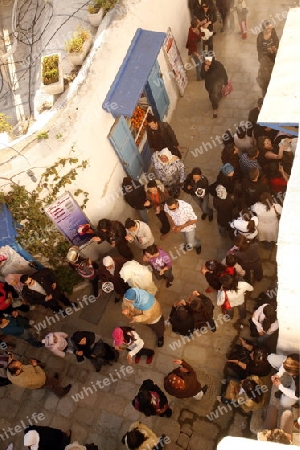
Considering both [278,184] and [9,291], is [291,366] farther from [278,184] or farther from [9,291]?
[9,291]

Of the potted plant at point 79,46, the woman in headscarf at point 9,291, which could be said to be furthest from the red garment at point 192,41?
the woman in headscarf at point 9,291

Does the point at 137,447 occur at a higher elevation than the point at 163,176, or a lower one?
lower

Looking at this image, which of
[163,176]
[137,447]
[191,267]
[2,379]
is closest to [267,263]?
[191,267]

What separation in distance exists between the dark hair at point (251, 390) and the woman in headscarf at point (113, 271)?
296cm

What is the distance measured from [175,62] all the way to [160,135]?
2982mm

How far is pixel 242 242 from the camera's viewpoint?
281 inches

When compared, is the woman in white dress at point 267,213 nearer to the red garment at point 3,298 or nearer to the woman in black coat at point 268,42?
the woman in black coat at point 268,42

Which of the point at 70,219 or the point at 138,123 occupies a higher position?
the point at 138,123

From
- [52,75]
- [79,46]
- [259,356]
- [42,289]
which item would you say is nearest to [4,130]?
[52,75]

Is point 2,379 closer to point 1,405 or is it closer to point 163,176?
point 1,405

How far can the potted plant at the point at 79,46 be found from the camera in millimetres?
7863

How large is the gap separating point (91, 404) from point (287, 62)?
669cm

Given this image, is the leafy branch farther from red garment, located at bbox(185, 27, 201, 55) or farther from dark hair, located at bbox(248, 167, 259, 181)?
red garment, located at bbox(185, 27, 201, 55)

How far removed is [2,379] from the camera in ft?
26.1
